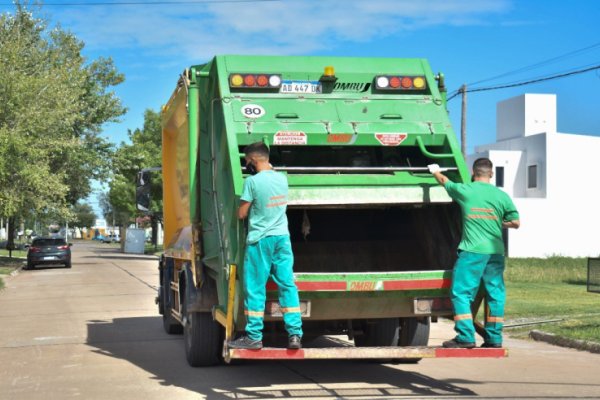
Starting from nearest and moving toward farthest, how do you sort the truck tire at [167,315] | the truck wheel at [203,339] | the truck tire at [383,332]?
the truck wheel at [203,339]
the truck tire at [383,332]
the truck tire at [167,315]

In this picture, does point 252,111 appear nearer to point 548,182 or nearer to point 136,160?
point 136,160

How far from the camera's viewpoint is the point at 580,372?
27.4 feet

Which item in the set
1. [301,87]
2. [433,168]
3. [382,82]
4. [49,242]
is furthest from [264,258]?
[49,242]

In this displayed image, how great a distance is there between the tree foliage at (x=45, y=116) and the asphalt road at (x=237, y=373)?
17969 mm

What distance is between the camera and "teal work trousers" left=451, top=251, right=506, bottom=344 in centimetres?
671

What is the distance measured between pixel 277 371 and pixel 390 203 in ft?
7.88

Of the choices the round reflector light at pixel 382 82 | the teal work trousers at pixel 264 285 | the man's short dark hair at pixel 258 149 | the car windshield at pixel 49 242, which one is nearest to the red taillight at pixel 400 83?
the round reflector light at pixel 382 82

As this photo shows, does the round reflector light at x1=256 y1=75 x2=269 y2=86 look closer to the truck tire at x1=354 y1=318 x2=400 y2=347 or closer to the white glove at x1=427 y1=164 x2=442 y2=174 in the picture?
the white glove at x1=427 y1=164 x2=442 y2=174

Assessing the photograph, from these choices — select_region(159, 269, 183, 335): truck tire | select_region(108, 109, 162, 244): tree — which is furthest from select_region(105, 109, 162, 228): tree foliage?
select_region(159, 269, 183, 335): truck tire

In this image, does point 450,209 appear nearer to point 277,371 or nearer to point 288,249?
point 288,249

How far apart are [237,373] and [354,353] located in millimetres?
2072

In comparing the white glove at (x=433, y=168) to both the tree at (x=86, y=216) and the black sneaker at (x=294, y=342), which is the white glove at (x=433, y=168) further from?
the tree at (x=86, y=216)

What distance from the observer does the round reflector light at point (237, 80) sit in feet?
24.4

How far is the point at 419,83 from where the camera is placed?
786 centimetres
